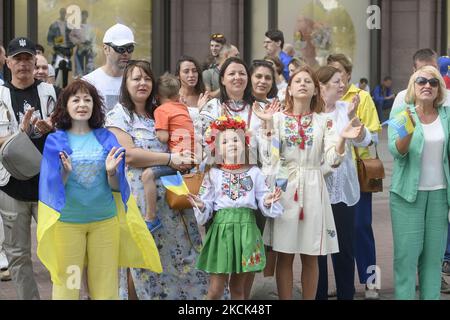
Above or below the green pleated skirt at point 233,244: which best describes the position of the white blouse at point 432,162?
above

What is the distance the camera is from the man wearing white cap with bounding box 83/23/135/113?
8625 millimetres

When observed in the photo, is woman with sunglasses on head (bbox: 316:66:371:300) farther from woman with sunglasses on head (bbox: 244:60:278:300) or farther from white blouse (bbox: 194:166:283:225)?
white blouse (bbox: 194:166:283:225)

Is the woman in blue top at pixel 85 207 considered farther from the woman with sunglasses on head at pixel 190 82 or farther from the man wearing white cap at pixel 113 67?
the woman with sunglasses on head at pixel 190 82

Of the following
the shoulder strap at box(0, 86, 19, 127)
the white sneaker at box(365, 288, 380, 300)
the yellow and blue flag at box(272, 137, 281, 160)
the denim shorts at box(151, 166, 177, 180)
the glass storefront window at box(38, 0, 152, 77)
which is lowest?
the white sneaker at box(365, 288, 380, 300)

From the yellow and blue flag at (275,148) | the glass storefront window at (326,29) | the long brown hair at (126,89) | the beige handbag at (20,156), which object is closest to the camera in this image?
the beige handbag at (20,156)

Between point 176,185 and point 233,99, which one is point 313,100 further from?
point 176,185

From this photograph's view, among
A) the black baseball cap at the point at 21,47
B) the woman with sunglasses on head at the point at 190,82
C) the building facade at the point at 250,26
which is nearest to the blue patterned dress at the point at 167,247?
the black baseball cap at the point at 21,47

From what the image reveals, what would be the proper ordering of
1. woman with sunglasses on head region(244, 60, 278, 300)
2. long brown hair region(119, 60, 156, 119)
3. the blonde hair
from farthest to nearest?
woman with sunglasses on head region(244, 60, 278, 300) < the blonde hair < long brown hair region(119, 60, 156, 119)

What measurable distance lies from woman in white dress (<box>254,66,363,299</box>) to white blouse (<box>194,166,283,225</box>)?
28cm

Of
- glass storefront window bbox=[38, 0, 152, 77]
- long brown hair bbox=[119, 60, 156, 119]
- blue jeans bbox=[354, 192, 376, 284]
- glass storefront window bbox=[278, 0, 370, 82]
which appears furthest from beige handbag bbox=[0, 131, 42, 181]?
glass storefront window bbox=[278, 0, 370, 82]

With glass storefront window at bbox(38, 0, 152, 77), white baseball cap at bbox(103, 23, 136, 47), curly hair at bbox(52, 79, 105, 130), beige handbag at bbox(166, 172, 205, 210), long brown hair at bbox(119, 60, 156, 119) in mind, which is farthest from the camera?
glass storefront window at bbox(38, 0, 152, 77)

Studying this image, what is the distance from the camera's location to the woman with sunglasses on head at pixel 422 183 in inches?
320

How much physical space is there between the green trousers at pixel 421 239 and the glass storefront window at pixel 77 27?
13411 mm

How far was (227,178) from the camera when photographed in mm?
7645
